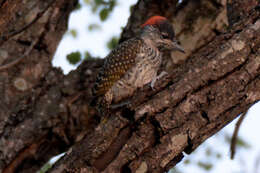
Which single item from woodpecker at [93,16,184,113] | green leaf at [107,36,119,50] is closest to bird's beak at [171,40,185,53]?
woodpecker at [93,16,184,113]

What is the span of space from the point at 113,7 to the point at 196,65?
108 inches

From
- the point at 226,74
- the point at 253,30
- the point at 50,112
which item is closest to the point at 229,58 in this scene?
the point at 226,74

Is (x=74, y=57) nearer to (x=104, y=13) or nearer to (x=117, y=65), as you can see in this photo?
(x=117, y=65)

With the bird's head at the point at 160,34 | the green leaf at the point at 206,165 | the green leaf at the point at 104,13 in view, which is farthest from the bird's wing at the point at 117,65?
the green leaf at the point at 206,165

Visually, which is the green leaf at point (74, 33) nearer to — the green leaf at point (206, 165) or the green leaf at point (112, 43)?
the green leaf at point (112, 43)

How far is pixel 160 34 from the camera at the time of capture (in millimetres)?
4387

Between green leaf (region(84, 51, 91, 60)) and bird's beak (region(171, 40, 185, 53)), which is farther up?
green leaf (region(84, 51, 91, 60))

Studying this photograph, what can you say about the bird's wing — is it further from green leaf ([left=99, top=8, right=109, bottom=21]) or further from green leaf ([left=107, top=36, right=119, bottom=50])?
green leaf ([left=107, top=36, right=119, bottom=50])

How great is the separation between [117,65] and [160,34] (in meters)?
0.75

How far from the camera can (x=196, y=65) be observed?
242 centimetres

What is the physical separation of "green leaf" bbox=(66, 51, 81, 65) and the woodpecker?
341 mm

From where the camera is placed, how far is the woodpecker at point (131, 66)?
4.02m

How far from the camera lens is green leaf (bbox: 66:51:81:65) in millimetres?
4236

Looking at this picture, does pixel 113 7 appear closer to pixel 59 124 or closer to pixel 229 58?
pixel 59 124
